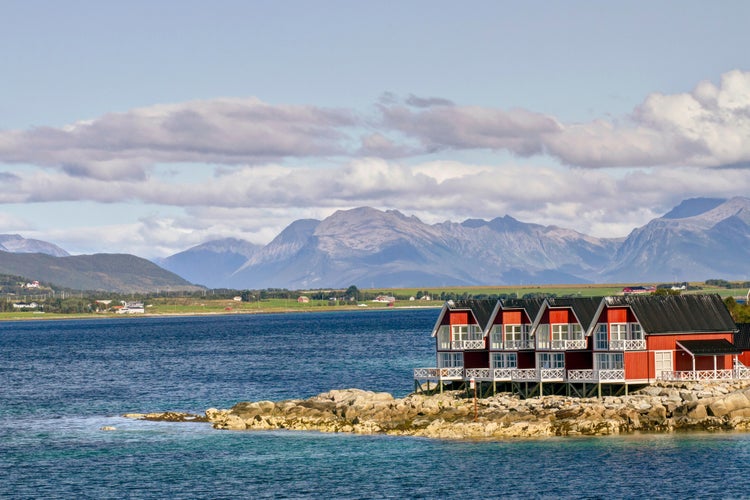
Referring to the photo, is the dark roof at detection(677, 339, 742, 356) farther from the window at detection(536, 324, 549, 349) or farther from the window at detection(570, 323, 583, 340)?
the window at detection(536, 324, 549, 349)

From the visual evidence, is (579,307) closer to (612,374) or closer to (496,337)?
(612,374)

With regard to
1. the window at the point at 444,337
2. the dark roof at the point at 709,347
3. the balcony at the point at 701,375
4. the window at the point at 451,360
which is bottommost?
the balcony at the point at 701,375

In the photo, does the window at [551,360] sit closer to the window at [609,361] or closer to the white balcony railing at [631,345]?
the window at [609,361]

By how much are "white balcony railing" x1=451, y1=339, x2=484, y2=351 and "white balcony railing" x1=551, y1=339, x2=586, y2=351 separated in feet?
25.6

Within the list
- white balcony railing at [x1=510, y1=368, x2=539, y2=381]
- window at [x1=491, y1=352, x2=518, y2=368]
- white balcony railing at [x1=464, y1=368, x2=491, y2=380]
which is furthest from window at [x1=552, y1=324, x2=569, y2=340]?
white balcony railing at [x1=464, y1=368, x2=491, y2=380]

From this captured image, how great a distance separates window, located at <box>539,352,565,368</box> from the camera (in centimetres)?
9025

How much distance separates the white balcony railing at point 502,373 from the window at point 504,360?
1378mm

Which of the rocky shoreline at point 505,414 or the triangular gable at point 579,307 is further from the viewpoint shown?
the triangular gable at point 579,307

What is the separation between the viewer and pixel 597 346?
88.3 metres

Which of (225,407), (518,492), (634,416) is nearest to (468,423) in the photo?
(634,416)

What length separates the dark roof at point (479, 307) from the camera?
9670cm

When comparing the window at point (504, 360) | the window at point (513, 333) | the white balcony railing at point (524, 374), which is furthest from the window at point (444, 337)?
the white balcony railing at point (524, 374)

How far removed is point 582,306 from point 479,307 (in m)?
10.5

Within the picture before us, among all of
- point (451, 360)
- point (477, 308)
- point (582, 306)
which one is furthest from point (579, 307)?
point (451, 360)
